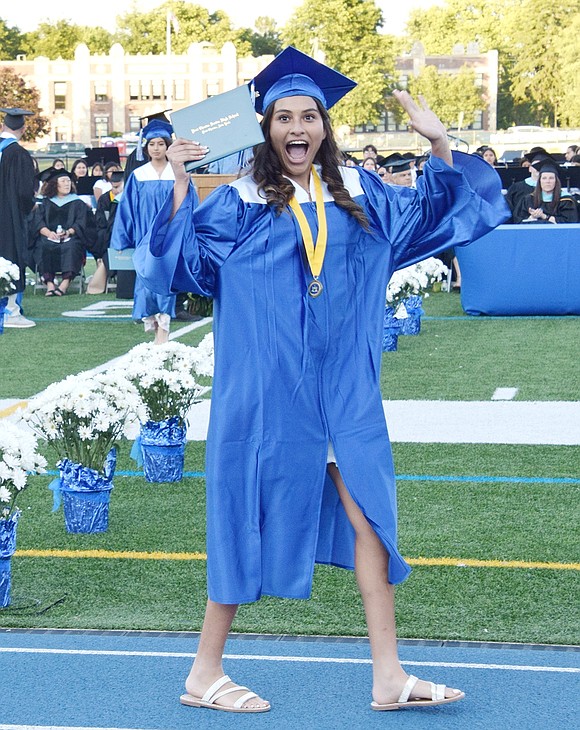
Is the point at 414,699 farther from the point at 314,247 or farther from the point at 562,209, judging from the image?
the point at 562,209

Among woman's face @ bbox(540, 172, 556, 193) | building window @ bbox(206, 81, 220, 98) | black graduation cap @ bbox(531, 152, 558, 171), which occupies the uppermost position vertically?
building window @ bbox(206, 81, 220, 98)

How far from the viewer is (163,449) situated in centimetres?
667

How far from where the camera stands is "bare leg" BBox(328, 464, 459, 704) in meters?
3.55

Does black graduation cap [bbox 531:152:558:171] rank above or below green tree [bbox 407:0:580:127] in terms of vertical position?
below

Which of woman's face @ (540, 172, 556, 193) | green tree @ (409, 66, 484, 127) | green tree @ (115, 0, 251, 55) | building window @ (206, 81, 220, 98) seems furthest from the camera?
green tree @ (115, 0, 251, 55)

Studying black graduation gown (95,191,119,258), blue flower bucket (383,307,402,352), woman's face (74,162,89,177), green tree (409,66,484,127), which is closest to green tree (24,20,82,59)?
green tree (409,66,484,127)

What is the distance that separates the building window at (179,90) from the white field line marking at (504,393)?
8645 centimetres

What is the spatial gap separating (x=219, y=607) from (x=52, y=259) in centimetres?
1326

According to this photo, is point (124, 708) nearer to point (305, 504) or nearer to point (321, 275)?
point (305, 504)

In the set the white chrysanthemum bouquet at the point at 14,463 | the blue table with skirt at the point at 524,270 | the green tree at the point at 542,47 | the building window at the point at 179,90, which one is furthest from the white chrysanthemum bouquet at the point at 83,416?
the building window at the point at 179,90

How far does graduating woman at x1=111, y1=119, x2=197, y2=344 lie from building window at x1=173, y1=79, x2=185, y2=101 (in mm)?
84121

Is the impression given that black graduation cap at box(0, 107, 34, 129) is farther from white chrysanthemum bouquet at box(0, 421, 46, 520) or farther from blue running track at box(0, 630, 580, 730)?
blue running track at box(0, 630, 580, 730)

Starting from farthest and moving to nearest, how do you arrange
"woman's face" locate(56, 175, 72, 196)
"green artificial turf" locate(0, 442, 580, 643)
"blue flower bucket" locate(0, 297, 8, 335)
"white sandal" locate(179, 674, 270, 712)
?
"woman's face" locate(56, 175, 72, 196) < "blue flower bucket" locate(0, 297, 8, 335) < "green artificial turf" locate(0, 442, 580, 643) < "white sandal" locate(179, 674, 270, 712)

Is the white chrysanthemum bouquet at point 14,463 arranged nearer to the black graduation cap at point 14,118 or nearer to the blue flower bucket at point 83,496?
the blue flower bucket at point 83,496
